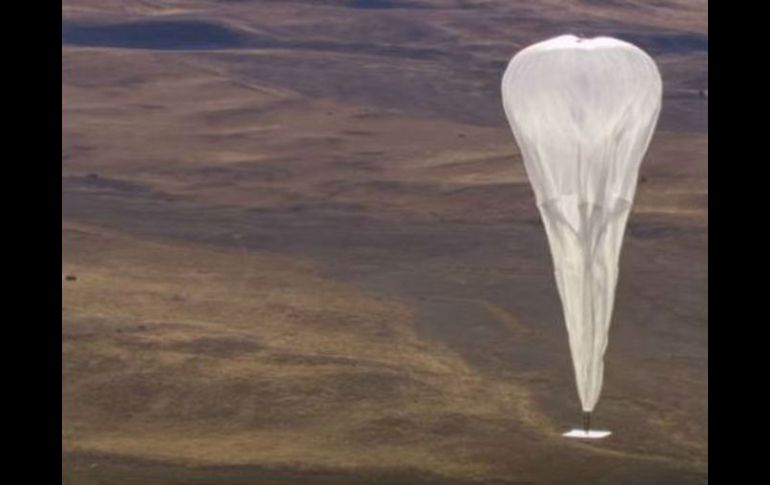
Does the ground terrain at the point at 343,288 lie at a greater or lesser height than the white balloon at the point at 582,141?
lesser

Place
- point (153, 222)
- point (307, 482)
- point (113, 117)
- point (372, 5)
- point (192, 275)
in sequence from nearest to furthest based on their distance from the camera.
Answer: point (307, 482), point (192, 275), point (153, 222), point (113, 117), point (372, 5)

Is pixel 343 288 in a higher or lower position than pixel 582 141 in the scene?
lower

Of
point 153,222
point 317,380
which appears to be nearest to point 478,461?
point 317,380

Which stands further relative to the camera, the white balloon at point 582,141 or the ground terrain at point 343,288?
the ground terrain at point 343,288

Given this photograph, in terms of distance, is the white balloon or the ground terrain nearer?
the white balloon

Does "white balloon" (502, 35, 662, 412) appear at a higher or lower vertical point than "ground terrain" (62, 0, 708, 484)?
higher
